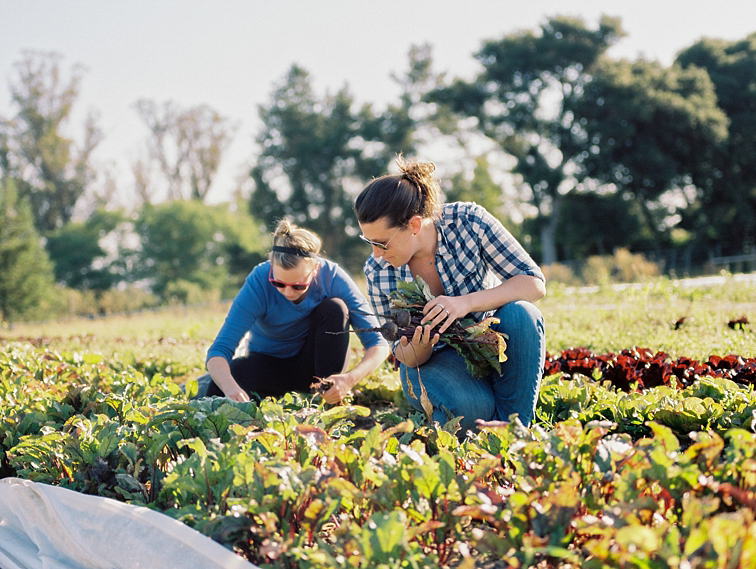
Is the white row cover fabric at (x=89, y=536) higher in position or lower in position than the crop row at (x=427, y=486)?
lower

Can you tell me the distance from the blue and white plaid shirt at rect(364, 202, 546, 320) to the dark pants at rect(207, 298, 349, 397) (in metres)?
0.52

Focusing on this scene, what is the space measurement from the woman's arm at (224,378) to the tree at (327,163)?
26.7 meters

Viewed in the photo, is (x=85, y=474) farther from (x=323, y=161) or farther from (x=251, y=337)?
(x=323, y=161)

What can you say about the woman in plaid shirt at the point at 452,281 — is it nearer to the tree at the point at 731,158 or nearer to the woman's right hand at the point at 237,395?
the woman's right hand at the point at 237,395

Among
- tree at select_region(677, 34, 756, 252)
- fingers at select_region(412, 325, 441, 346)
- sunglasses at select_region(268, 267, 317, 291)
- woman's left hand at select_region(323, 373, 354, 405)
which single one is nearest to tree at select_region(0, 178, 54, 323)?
sunglasses at select_region(268, 267, 317, 291)

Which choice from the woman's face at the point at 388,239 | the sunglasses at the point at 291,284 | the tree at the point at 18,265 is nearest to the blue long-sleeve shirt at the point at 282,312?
the sunglasses at the point at 291,284

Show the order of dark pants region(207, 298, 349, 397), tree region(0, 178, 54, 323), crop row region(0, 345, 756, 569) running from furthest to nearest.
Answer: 1. tree region(0, 178, 54, 323)
2. dark pants region(207, 298, 349, 397)
3. crop row region(0, 345, 756, 569)

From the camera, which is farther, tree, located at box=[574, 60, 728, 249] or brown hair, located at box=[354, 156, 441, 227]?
tree, located at box=[574, 60, 728, 249]

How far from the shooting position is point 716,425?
2520 mm

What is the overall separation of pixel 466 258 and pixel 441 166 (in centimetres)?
2813

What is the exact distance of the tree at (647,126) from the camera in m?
23.9

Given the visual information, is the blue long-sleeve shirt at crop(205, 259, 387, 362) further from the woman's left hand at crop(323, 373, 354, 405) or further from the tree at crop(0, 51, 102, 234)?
the tree at crop(0, 51, 102, 234)

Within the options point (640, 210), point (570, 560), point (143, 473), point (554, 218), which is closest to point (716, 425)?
point (570, 560)

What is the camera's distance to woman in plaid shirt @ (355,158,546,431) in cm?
266
